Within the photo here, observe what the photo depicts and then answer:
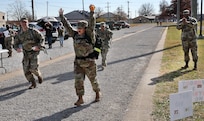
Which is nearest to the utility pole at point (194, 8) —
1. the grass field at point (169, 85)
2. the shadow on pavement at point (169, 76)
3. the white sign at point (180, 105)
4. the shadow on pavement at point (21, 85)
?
the grass field at point (169, 85)

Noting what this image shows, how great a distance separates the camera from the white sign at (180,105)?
173 inches

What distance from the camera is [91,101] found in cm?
698

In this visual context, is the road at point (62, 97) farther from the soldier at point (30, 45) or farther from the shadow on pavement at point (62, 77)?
the soldier at point (30, 45)

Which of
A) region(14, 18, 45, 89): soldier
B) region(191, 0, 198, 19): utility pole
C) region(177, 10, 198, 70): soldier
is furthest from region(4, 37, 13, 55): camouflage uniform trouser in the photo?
region(191, 0, 198, 19): utility pole

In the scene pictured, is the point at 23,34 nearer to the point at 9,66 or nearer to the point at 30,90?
the point at 30,90

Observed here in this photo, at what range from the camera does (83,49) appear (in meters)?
6.38

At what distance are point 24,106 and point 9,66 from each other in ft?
22.0

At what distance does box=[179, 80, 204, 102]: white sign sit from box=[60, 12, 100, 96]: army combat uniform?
2151 millimetres

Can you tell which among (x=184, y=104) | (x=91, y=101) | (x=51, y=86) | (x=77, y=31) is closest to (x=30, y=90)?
(x=51, y=86)

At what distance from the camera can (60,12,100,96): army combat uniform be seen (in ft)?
20.7

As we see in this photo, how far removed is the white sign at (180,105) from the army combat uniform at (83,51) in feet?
7.95

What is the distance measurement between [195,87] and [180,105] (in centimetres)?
65

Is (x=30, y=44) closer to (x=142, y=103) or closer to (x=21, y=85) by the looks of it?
(x=21, y=85)

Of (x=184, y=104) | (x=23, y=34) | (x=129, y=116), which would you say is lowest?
(x=129, y=116)
